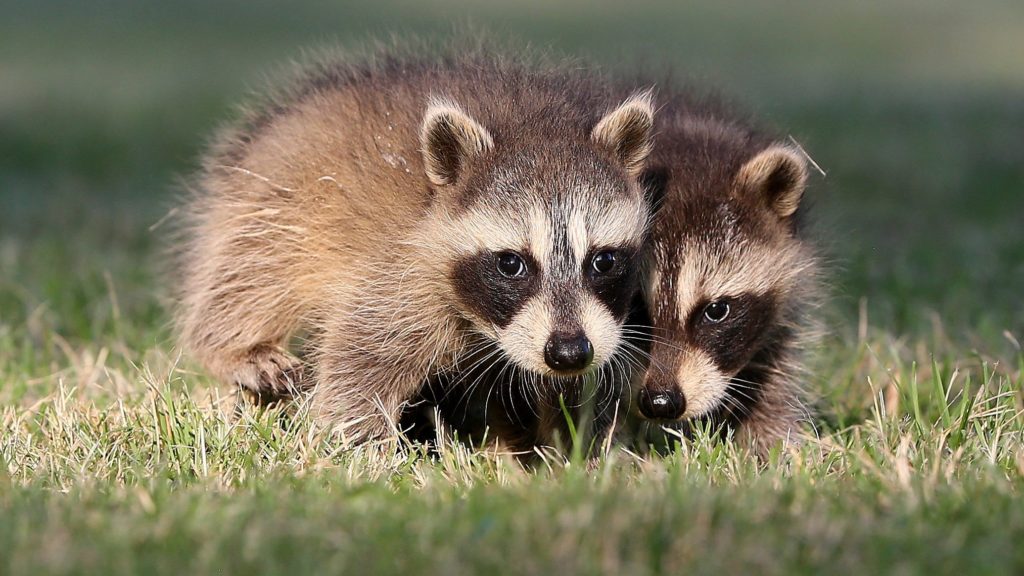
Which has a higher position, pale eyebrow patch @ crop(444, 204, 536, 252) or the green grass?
pale eyebrow patch @ crop(444, 204, 536, 252)

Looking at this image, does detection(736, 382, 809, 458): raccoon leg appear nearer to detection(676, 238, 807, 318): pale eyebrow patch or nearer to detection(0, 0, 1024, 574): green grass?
detection(0, 0, 1024, 574): green grass

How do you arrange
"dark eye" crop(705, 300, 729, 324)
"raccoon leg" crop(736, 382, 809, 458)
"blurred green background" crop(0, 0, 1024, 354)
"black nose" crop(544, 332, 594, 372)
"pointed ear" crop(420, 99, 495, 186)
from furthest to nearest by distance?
"blurred green background" crop(0, 0, 1024, 354)
"raccoon leg" crop(736, 382, 809, 458)
"dark eye" crop(705, 300, 729, 324)
"pointed ear" crop(420, 99, 495, 186)
"black nose" crop(544, 332, 594, 372)

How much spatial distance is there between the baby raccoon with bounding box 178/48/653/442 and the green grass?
39 centimetres

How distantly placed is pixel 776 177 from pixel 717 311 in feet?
1.98

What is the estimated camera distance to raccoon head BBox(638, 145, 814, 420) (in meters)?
5.10

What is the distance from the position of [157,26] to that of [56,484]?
24564 millimetres

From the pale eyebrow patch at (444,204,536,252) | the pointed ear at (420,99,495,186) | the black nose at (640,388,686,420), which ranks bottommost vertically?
the black nose at (640,388,686,420)

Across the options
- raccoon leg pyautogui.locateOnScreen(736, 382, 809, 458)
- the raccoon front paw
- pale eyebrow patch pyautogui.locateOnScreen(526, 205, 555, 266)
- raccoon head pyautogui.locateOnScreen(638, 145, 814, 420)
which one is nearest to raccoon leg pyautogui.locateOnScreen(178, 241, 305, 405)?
the raccoon front paw

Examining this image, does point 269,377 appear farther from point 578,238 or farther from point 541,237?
point 578,238

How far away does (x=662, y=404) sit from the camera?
16.5ft

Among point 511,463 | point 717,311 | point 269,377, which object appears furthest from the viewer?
point 269,377

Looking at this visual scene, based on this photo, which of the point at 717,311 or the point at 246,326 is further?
the point at 246,326

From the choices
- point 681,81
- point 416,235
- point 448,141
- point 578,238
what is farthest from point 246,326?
point 681,81

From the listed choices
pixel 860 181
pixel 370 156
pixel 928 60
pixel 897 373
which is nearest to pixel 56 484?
pixel 370 156
